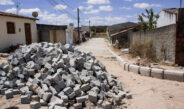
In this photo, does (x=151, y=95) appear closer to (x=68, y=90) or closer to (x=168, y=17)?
(x=68, y=90)

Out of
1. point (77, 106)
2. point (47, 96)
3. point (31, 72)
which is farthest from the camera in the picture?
point (31, 72)

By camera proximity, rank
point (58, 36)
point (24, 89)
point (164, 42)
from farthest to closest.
→ point (58, 36) < point (164, 42) < point (24, 89)

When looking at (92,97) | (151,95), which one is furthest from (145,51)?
(92,97)

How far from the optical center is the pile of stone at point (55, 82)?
3.94 metres

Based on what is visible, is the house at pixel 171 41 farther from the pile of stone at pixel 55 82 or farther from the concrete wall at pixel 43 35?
the concrete wall at pixel 43 35

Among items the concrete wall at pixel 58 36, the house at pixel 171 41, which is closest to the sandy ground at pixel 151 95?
the house at pixel 171 41

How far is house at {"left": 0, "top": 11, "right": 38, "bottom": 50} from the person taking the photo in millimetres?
11453

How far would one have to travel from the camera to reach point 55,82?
4348 mm

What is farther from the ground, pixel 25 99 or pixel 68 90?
pixel 68 90

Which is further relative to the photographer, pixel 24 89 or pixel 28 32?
pixel 28 32

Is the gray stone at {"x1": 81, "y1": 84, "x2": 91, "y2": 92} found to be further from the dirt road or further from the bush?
the bush

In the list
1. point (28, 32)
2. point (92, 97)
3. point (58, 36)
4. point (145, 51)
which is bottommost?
point (92, 97)

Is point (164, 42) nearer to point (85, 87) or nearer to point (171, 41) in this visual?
point (171, 41)

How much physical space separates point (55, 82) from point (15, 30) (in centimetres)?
1037
